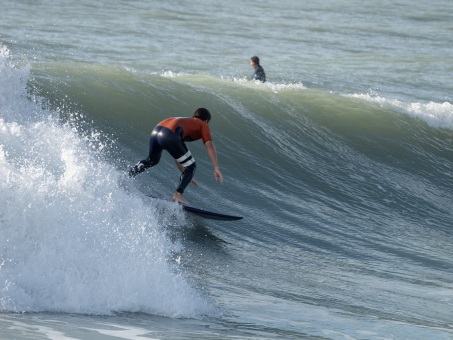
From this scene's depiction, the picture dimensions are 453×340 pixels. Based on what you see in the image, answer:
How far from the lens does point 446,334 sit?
7445 mm

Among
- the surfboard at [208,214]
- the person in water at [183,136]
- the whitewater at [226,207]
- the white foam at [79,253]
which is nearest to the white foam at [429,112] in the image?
the whitewater at [226,207]

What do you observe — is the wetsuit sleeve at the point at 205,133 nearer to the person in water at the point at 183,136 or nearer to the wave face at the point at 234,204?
the person in water at the point at 183,136

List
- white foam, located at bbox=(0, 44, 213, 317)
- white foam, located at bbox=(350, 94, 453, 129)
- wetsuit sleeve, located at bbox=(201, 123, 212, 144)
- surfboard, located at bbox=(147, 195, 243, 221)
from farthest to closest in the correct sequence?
white foam, located at bbox=(350, 94, 453, 129) → surfboard, located at bbox=(147, 195, 243, 221) → wetsuit sleeve, located at bbox=(201, 123, 212, 144) → white foam, located at bbox=(0, 44, 213, 317)

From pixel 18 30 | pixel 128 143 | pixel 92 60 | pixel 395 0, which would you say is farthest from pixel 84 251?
pixel 395 0

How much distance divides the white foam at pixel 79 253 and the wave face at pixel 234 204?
0.05 ft

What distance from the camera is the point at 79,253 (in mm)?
7273

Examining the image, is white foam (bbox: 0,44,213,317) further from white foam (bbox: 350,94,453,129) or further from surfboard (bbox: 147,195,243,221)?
white foam (bbox: 350,94,453,129)

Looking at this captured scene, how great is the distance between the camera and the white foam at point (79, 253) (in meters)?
6.73

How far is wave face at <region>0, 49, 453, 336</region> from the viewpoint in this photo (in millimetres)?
7219

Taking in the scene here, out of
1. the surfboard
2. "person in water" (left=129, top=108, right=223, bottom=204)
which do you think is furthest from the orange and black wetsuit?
the surfboard

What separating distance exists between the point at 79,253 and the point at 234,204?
4.78m

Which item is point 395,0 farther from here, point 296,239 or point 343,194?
point 296,239

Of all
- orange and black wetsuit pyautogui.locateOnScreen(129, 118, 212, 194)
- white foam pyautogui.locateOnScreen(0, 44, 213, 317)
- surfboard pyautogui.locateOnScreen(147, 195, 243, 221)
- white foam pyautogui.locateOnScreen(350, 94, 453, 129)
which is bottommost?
white foam pyautogui.locateOnScreen(0, 44, 213, 317)

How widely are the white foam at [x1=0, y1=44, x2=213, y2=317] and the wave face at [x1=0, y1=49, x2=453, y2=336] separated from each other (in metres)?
0.01
